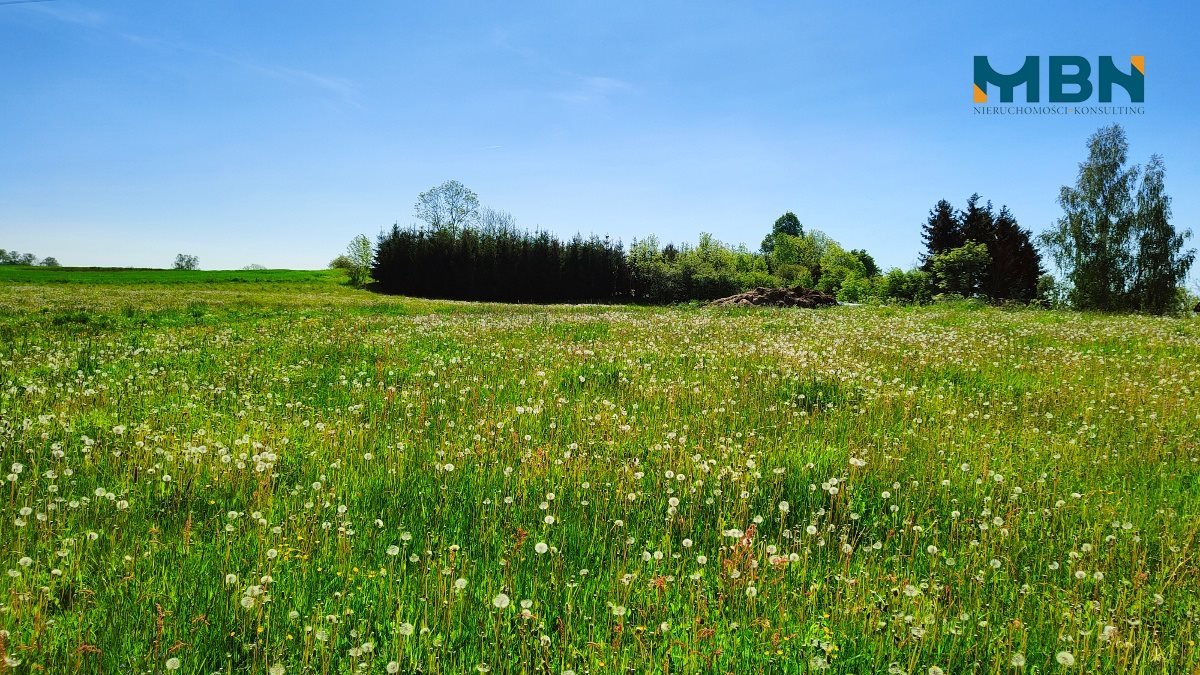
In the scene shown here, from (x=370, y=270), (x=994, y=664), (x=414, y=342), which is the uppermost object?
(x=370, y=270)

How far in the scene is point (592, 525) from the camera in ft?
11.7

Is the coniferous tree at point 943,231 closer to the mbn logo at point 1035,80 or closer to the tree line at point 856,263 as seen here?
the tree line at point 856,263

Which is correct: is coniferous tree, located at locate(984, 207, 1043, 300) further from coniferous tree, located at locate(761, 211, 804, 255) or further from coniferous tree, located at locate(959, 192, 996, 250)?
coniferous tree, located at locate(761, 211, 804, 255)

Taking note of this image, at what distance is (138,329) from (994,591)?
55.7 feet

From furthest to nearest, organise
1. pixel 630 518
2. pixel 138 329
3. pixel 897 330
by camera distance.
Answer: pixel 897 330 < pixel 138 329 < pixel 630 518

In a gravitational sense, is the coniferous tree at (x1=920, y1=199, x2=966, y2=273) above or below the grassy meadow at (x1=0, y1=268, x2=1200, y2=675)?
above

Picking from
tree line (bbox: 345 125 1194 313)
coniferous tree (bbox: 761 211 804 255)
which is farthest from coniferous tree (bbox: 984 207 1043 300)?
coniferous tree (bbox: 761 211 804 255)

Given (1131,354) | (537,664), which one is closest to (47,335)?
(537,664)

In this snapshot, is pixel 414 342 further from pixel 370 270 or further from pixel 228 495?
pixel 370 270

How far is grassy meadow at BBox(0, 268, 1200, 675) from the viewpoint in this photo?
2.43 meters

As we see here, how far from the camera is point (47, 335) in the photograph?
11.8 m

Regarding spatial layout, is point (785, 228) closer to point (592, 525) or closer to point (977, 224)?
point (977, 224)

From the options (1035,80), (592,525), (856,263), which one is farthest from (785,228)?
(592,525)

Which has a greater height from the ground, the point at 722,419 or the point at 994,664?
the point at 722,419
